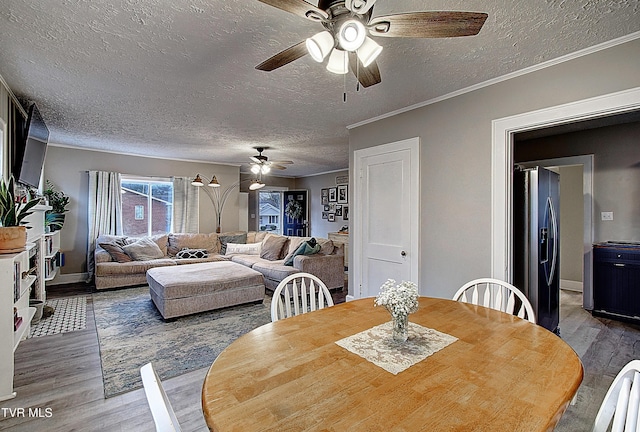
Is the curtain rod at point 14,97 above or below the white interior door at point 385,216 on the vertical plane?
above

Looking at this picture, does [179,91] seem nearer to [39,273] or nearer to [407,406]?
[39,273]

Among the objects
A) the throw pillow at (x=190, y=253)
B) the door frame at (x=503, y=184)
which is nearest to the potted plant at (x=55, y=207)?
the throw pillow at (x=190, y=253)

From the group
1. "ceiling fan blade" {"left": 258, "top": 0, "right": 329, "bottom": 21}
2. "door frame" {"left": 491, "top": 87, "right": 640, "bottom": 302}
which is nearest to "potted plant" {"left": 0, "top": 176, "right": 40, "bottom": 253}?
"ceiling fan blade" {"left": 258, "top": 0, "right": 329, "bottom": 21}

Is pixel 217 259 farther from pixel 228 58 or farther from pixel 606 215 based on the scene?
pixel 606 215

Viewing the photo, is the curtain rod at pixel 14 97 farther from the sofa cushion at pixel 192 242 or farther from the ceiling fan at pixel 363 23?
the sofa cushion at pixel 192 242

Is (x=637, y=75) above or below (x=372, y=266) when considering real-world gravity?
above

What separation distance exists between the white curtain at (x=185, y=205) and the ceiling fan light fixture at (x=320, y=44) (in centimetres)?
583

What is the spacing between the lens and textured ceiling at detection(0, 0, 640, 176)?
5.73ft

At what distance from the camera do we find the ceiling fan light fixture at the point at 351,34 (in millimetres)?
1348

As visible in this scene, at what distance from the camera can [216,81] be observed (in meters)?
2.70

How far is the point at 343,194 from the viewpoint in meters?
8.48

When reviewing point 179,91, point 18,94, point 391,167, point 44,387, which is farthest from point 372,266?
point 18,94

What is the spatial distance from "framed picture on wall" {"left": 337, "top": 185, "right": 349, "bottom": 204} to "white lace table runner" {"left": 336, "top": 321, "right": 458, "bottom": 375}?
6.92 metres

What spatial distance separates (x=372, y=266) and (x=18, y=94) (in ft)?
13.2
